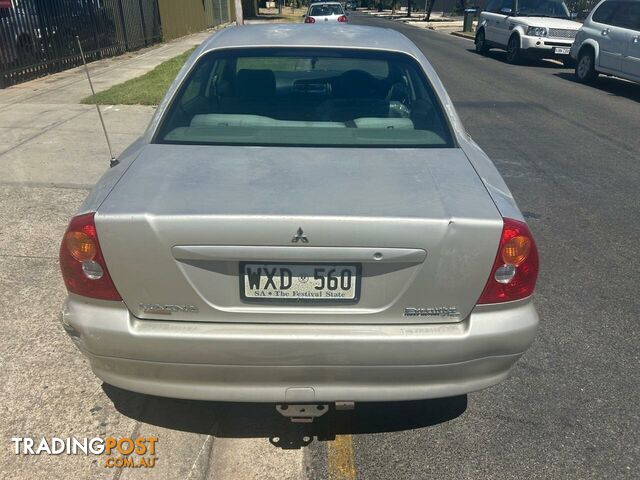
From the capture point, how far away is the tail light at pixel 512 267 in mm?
2221

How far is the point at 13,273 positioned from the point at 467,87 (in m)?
11.3

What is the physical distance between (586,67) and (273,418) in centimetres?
1366

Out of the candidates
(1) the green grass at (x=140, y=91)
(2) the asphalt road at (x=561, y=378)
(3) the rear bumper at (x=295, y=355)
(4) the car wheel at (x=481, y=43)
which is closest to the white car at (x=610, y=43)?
(2) the asphalt road at (x=561, y=378)

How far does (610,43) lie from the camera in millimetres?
12469

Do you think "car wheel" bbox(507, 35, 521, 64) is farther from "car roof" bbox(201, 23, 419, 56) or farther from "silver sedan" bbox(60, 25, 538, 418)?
"silver sedan" bbox(60, 25, 538, 418)

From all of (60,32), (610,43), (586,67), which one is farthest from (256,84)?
(60,32)

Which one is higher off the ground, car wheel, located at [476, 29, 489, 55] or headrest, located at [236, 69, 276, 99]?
headrest, located at [236, 69, 276, 99]

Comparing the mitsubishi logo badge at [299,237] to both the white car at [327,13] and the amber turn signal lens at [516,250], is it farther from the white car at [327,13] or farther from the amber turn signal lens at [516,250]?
the white car at [327,13]

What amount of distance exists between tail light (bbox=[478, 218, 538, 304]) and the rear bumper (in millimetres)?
58

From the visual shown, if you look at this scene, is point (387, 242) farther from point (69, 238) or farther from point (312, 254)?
point (69, 238)

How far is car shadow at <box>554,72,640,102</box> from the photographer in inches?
499

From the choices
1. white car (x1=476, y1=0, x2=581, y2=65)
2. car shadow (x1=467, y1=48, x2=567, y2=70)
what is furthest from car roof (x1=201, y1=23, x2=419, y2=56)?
car shadow (x1=467, y1=48, x2=567, y2=70)

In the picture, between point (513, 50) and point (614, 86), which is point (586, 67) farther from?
point (513, 50)

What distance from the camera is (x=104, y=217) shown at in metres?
2.16
